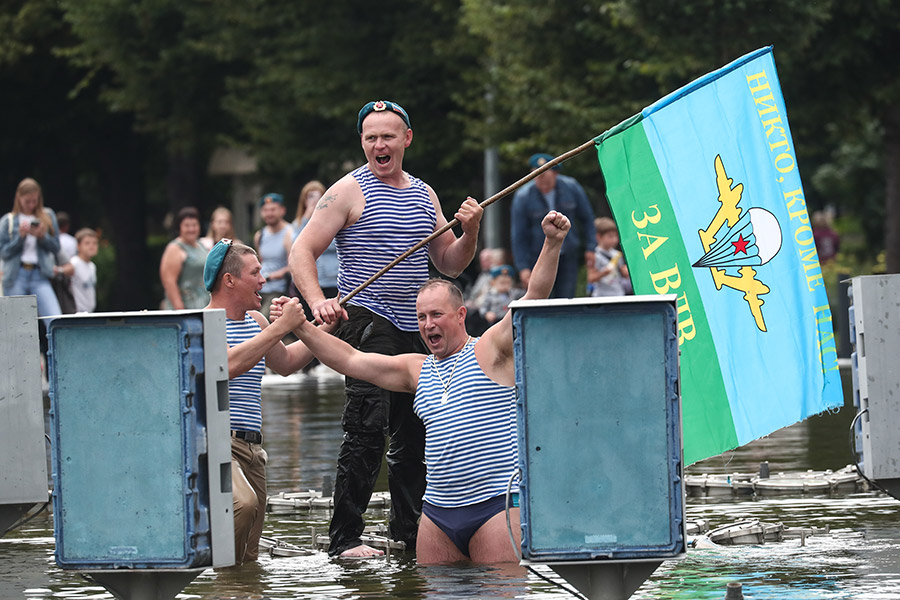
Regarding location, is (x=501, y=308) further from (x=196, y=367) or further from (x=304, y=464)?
(x=196, y=367)

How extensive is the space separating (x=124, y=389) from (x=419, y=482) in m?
2.86

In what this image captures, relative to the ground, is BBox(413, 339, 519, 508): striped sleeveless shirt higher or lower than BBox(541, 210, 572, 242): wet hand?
lower

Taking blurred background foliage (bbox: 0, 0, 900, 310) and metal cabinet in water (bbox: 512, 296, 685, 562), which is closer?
metal cabinet in water (bbox: 512, 296, 685, 562)

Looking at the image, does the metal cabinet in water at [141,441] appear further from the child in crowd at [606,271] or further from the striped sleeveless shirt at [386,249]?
the child in crowd at [606,271]

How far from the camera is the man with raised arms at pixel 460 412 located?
7250mm

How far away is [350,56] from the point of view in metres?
32.7

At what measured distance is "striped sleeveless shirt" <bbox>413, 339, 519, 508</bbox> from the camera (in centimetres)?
727

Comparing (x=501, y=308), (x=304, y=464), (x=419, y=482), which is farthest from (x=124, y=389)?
(x=501, y=308)

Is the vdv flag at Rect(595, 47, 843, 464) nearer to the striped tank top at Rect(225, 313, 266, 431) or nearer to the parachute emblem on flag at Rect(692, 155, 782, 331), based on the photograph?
the parachute emblem on flag at Rect(692, 155, 782, 331)

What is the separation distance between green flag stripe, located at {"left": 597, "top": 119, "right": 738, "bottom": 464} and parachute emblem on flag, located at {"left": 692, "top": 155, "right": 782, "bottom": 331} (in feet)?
0.43

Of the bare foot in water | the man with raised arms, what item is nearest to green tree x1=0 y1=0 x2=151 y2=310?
the bare foot in water

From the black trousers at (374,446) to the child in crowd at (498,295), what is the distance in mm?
12640

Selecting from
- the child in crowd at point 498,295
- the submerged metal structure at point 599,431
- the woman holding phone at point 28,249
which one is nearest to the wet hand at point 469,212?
the submerged metal structure at point 599,431

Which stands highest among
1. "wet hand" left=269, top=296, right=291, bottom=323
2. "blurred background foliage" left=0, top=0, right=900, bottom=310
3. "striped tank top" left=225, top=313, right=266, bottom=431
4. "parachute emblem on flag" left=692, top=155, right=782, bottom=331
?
"blurred background foliage" left=0, top=0, right=900, bottom=310
